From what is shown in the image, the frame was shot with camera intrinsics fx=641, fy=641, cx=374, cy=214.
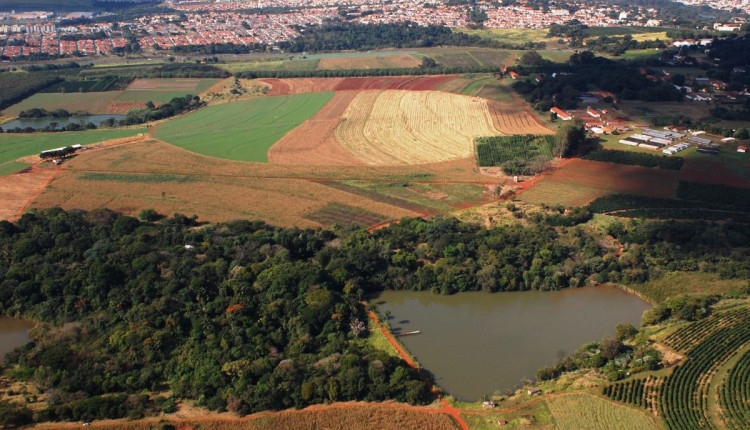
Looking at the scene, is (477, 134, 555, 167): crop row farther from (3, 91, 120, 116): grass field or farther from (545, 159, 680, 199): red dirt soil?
(3, 91, 120, 116): grass field

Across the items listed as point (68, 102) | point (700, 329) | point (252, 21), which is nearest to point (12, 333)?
point (700, 329)

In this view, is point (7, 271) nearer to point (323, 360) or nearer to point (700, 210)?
point (323, 360)

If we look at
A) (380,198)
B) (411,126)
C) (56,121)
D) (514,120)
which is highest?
(514,120)

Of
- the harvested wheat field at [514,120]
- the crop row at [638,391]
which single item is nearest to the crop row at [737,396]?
the crop row at [638,391]

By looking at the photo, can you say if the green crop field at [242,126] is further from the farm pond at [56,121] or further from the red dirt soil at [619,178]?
the red dirt soil at [619,178]

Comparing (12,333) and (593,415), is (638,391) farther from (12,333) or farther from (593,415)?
(12,333)

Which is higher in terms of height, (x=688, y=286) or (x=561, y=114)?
(x=561, y=114)

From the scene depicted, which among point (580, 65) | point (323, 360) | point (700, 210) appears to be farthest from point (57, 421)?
point (580, 65)

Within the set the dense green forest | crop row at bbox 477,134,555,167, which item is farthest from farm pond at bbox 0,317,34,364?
crop row at bbox 477,134,555,167
